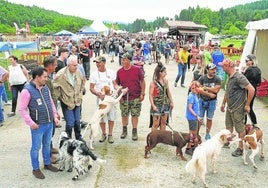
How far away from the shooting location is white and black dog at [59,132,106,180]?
4840 millimetres

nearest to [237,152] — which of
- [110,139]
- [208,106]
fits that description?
[208,106]

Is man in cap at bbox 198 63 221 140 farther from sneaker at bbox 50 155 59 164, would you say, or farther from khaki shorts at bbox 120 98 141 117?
sneaker at bbox 50 155 59 164

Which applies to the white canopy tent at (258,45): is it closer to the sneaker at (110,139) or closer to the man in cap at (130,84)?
the man in cap at (130,84)

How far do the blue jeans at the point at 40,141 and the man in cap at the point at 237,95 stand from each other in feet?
10.1

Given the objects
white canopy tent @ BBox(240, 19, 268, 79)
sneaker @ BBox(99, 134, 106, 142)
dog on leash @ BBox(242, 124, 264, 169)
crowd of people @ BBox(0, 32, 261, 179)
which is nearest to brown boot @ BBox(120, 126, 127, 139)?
crowd of people @ BBox(0, 32, 261, 179)

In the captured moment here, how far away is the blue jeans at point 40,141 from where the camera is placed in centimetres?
474

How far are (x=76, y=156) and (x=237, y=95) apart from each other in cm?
291

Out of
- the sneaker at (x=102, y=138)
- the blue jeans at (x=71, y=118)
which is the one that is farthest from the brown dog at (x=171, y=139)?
the blue jeans at (x=71, y=118)

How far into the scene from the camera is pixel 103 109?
20.3 feet

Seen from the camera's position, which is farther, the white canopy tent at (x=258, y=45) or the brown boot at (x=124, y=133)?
the white canopy tent at (x=258, y=45)

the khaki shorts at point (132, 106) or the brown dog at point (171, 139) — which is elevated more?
the khaki shorts at point (132, 106)

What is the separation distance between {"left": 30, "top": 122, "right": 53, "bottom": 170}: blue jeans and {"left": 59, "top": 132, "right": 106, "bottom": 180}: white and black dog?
225 mm

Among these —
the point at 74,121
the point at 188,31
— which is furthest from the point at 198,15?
the point at 74,121

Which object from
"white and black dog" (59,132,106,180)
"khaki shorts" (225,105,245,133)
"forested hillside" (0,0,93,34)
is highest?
"forested hillside" (0,0,93,34)
